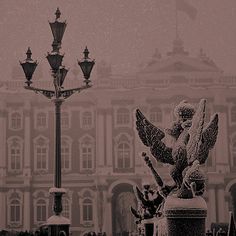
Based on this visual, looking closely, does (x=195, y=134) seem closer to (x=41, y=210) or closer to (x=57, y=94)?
(x=57, y=94)

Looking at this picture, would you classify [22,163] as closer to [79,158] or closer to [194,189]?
[79,158]

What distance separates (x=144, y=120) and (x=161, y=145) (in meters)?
0.22

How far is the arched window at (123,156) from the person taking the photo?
36750 millimetres

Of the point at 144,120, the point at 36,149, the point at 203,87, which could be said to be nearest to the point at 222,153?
the point at 203,87

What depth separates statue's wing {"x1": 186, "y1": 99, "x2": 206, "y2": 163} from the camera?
3164 millimetres

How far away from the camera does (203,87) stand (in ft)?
123

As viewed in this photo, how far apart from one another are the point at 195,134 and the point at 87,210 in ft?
110

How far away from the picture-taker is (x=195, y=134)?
319cm

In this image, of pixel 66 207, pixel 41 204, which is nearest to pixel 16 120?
pixel 41 204

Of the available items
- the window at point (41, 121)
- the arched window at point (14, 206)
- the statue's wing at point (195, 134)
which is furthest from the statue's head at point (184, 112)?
the window at point (41, 121)

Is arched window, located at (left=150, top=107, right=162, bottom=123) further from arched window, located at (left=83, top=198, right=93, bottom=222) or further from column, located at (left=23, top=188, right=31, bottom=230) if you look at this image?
column, located at (left=23, top=188, right=31, bottom=230)

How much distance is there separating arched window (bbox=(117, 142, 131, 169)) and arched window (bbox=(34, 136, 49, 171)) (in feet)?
14.5

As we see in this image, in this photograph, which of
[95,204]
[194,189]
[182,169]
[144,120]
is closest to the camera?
[194,189]

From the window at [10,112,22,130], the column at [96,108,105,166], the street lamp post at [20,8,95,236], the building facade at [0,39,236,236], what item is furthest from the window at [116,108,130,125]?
the street lamp post at [20,8,95,236]
